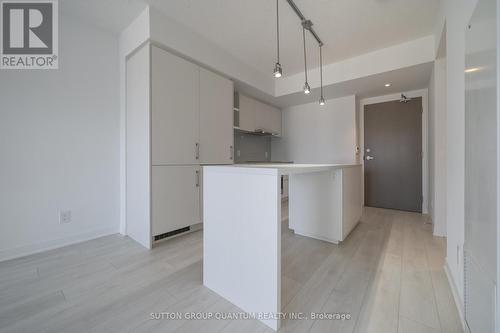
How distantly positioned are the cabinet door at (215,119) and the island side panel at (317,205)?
1114mm

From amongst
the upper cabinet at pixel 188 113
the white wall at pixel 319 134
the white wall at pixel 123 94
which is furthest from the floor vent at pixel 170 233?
the white wall at pixel 319 134

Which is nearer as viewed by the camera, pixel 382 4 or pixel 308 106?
pixel 382 4

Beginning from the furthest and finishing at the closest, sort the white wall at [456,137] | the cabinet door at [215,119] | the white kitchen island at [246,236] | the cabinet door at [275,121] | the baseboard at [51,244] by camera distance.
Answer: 1. the cabinet door at [275,121]
2. the cabinet door at [215,119]
3. the baseboard at [51,244]
4. the white wall at [456,137]
5. the white kitchen island at [246,236]

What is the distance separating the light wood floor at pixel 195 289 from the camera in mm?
1071

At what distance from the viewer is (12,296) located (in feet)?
4.23

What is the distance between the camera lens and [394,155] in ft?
12.1

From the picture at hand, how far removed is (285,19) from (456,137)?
191 cm

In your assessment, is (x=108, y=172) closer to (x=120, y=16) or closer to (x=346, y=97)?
(x=120, y=16)

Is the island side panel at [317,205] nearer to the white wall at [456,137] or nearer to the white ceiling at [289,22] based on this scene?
the white wall at [456,137]

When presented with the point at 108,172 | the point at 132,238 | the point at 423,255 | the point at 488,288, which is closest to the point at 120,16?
the point at 108,172

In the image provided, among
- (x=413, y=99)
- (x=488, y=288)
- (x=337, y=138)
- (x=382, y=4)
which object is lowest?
(x=488, y=288)

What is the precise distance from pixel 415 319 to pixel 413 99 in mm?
3756

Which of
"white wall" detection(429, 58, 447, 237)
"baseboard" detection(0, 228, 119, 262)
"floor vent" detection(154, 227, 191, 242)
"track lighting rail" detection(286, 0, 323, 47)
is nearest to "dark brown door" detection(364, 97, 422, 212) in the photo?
"white wall" detection(429, 58, 447, 237)

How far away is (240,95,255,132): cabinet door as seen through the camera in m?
3.53
